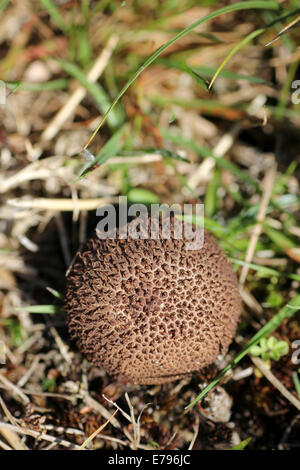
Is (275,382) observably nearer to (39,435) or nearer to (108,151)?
(39,435)

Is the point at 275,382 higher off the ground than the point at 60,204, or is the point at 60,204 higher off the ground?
the point at 60,204

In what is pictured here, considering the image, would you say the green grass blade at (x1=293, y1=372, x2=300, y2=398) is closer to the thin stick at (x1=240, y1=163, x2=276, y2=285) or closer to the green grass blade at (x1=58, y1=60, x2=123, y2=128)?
the thin stick at (x1=240, y1=163, x2=276, y2=285)

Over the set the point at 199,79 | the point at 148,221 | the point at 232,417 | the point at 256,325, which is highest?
the point at 199,79

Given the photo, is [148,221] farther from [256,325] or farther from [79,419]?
[79,419]

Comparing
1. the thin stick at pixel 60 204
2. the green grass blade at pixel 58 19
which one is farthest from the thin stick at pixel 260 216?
the green grass blade at pixel 58 19

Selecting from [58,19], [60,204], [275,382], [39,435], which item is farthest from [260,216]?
[58,19]
